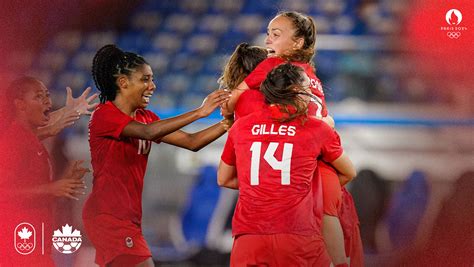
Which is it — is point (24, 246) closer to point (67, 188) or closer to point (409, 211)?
point (67, 188)

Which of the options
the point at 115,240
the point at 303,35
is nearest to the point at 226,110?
the point at 303,35

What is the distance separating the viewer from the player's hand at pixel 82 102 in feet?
17.4

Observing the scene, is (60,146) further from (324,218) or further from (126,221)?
(324,218)

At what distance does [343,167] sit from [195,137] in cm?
92

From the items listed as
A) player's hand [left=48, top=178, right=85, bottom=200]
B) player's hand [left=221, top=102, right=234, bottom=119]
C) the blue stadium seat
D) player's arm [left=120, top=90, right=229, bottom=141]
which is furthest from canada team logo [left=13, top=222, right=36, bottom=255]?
the blue stadium seat

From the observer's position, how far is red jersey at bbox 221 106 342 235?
12.9 feet

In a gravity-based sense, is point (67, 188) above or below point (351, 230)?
above

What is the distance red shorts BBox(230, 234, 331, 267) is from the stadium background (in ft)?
4.49

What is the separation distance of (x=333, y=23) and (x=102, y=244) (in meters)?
1.73

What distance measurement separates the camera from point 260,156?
394 cm

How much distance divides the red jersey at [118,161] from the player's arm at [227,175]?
66cm

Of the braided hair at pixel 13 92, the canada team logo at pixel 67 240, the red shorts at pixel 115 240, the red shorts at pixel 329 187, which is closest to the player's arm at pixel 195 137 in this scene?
the red shorts at pixel 115 240

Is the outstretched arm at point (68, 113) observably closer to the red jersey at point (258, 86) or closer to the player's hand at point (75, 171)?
the player's hand at point (75, 171)

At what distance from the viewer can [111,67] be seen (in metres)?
5.01
